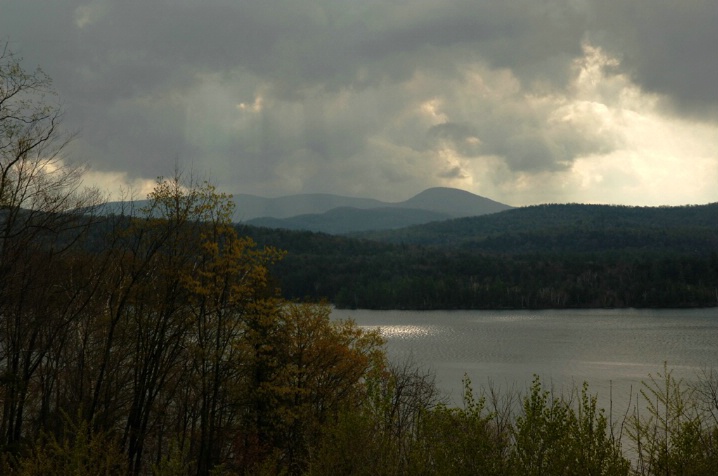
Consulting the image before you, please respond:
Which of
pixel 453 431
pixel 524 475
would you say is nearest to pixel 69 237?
pixel 453 431

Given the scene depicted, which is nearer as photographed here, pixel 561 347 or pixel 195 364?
pixel 195 364

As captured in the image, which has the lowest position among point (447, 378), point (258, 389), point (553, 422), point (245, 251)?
point (447, 378)

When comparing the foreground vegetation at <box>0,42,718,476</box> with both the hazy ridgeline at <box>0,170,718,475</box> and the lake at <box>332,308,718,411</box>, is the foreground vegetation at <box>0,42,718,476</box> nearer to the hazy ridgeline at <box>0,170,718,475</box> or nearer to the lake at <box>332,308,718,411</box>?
the hazy ridgeline at <box>0,170,718,475</box>

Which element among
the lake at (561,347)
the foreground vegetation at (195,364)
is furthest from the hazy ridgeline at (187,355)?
the lake at (561,347)

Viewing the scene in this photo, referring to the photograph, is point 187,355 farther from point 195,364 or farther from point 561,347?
point 561,347

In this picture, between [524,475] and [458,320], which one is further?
[458,320]

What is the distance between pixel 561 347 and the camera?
80.8 m

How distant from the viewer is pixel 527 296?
15888 centimetres

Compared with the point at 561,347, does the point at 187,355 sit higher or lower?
higher

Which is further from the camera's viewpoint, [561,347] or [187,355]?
[561,347]

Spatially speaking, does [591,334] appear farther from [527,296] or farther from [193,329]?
[193,329]

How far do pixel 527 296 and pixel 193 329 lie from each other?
473 ft

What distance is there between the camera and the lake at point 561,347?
56469 mm

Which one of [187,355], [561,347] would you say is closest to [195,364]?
[187,355]
